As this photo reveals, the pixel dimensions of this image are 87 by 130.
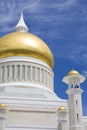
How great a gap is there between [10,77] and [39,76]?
2.36 m

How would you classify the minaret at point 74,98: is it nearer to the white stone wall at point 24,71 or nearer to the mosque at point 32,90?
the mosque at point 32,90

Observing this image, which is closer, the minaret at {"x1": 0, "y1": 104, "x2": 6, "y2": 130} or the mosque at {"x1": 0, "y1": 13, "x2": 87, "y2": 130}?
the minaret at {"x1": 0, "y1": 104, "x2": 6, "y2": 130}

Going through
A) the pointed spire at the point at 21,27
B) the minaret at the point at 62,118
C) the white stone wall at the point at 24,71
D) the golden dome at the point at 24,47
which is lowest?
the minaret at the point at 62,118

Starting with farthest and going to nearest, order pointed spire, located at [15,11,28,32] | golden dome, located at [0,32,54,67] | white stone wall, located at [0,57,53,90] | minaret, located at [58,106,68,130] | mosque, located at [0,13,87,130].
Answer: pointed spire, located at [15,11,28,32], golden dome, located at [0,32,54,67], white stone wall, located at [0,57,53,90], mosque, located at [0,13,87,130], minaret, located at [58,106,68,130]

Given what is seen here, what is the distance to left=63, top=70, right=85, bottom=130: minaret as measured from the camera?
24219mm

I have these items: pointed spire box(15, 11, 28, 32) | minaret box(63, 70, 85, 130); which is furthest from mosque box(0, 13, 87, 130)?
pointed spire box(15, 11, 28, 32)

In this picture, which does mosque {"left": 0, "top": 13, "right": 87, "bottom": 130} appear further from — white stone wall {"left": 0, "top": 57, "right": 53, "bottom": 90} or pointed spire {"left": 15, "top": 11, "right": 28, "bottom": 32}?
pointed spire {"left": 15, "top": 11, "right": 28, "bottom": 32}

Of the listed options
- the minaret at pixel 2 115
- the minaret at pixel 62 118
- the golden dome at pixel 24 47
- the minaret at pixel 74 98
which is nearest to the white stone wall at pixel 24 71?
the golden dome at pixel 24 47

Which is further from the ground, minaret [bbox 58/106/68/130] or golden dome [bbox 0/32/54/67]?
golden dome [bbox 0/32/54/67]

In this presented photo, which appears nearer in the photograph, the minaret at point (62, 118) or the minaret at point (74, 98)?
the minaret at point (62, 118)

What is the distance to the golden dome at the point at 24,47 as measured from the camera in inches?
1122

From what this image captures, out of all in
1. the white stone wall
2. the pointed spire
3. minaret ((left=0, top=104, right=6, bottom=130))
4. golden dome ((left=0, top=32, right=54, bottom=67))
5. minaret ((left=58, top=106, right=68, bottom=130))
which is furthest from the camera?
the pointed spire

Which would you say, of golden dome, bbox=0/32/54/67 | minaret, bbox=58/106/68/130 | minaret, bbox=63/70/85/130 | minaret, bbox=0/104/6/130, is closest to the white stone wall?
golden dome, bbox=0/32/54/67

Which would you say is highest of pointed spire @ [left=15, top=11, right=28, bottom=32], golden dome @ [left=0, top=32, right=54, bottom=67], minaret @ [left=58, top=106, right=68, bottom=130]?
pointed spire @ [left=15, top=11, right=28, bottom=32]
